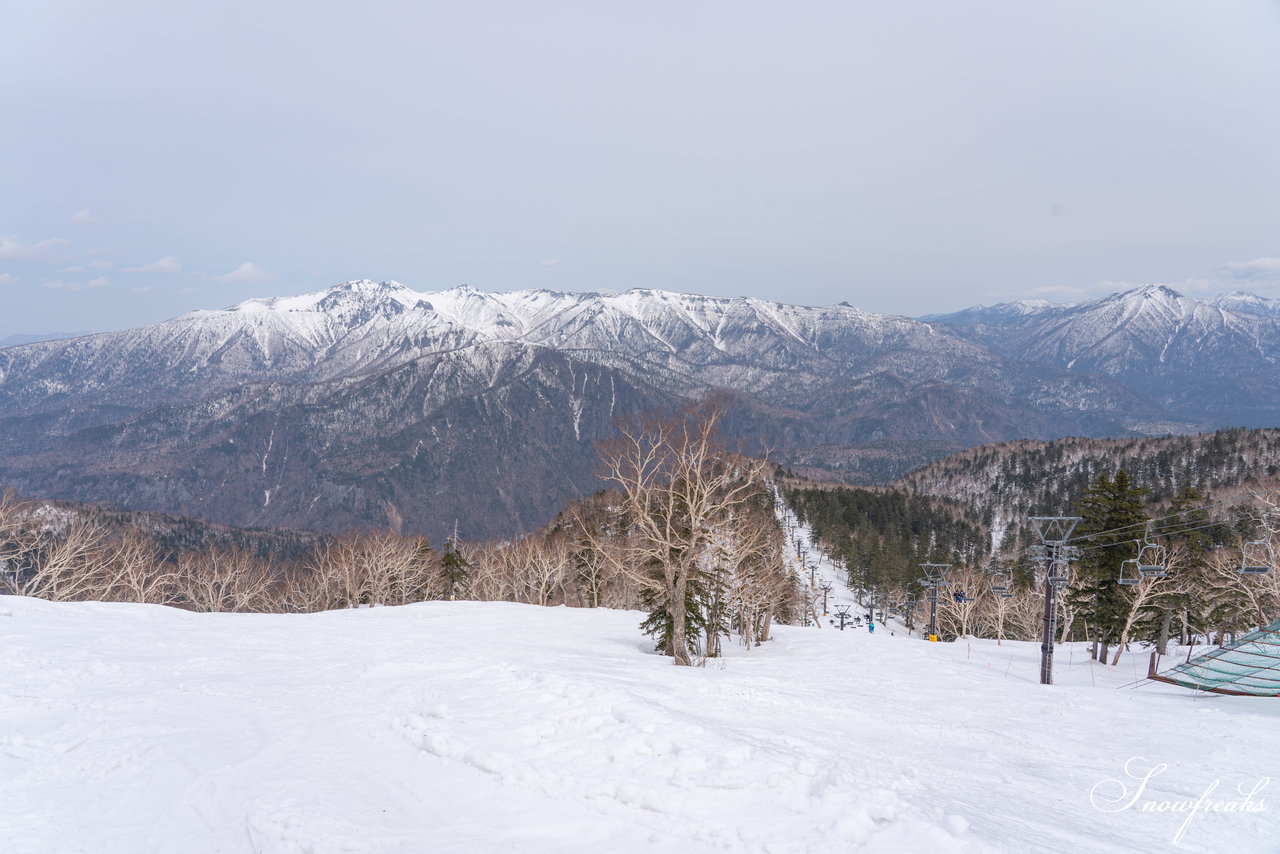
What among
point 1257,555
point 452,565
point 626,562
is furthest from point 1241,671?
point 452,565

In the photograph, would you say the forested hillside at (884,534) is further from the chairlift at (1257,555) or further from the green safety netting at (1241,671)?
the green safety netting at (1241,671)

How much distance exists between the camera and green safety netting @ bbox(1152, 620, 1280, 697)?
2166 cm

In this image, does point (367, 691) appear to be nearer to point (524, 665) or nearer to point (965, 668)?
point (524, 665)

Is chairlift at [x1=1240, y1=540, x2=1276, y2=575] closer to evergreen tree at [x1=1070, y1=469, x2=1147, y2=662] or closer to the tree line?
evergreen tree at [x1=1070, y1=469, x2=1147, y2=662]

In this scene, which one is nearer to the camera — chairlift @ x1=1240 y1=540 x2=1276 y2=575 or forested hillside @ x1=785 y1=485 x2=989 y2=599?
chairlift @ x1=1240 y1=540 x2=1276 y2=575

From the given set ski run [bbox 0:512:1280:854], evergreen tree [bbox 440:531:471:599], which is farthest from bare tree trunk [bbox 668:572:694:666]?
evergreen tree [bbox 440:531:471:599]

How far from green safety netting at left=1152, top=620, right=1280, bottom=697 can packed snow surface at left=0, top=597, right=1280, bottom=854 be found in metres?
3.43

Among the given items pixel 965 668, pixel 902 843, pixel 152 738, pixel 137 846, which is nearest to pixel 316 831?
pixel 137 846

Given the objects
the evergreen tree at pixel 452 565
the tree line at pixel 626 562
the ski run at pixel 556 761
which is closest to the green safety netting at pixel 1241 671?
the ski run at pixel 556 761

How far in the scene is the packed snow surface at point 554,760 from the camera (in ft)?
27.9

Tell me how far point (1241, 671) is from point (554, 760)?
26631 millimetres

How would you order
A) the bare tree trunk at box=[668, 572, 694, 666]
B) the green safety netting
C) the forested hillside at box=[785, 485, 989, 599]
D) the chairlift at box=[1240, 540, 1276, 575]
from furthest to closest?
the forested hillside at box=[785, 485, 989, 599], the chairlift at box=[1240, 540, 1276, 575], the bare tree trunk at box=[668, 572, 694, 666], the green safety netting

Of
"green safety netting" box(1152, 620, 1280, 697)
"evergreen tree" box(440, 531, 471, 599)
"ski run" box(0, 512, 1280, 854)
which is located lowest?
"evergreen tree" box(440, 531, 471, 599)

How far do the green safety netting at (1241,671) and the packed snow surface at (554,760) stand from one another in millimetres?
3434
